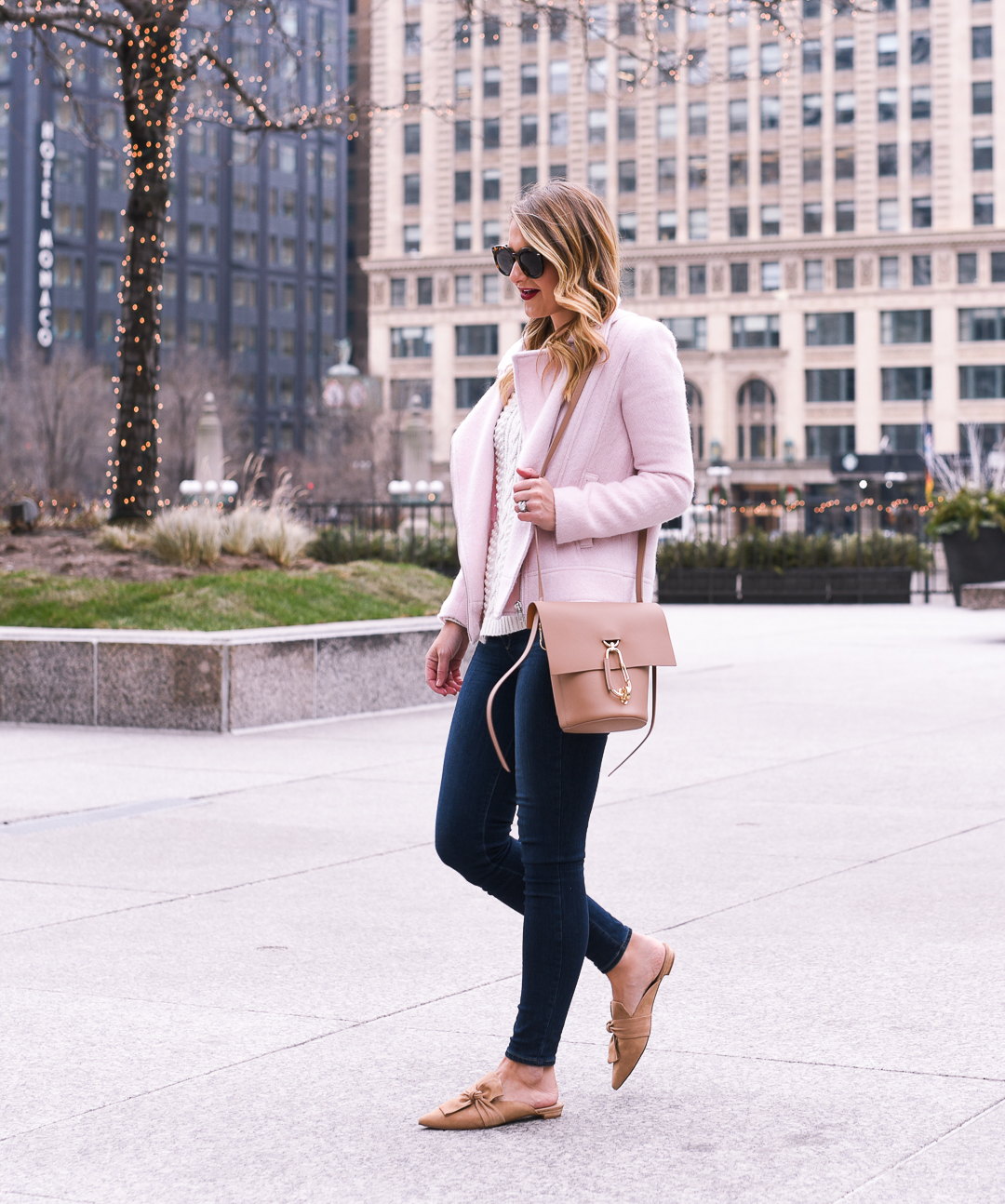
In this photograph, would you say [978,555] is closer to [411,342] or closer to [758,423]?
[758,423]

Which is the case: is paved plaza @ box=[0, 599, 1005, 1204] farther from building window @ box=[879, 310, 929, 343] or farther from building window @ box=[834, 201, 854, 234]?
building window @ box=[834, 201, 854, 234]

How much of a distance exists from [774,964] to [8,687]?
24.3ft

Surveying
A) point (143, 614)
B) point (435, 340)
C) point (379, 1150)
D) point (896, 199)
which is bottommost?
point (379, 1150)

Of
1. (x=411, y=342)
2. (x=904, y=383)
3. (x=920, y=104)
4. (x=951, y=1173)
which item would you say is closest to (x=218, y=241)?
(x=411, y=342)

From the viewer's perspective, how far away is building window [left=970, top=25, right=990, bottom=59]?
284ft

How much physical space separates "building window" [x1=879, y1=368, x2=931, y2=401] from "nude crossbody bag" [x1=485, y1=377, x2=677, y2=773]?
86.5m

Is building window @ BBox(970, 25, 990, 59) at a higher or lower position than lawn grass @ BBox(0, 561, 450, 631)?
higher

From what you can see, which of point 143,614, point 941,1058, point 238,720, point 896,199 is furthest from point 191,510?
point 896,199

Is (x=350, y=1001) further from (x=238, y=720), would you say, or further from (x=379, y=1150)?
(x=238, y=720)

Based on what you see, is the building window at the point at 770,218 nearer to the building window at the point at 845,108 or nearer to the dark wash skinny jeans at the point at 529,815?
the building window at the point at 845,108

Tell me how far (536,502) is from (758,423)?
8788cm

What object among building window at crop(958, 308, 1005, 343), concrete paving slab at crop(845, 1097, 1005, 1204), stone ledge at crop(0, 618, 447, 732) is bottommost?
concrete paving slab at crop(845, 1097, 1005, 1204)

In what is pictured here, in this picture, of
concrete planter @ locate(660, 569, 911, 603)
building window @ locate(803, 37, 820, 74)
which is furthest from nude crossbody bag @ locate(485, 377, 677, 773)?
building window @ locate(803, 37, 820, 74)

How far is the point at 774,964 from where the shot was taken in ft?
16.7
